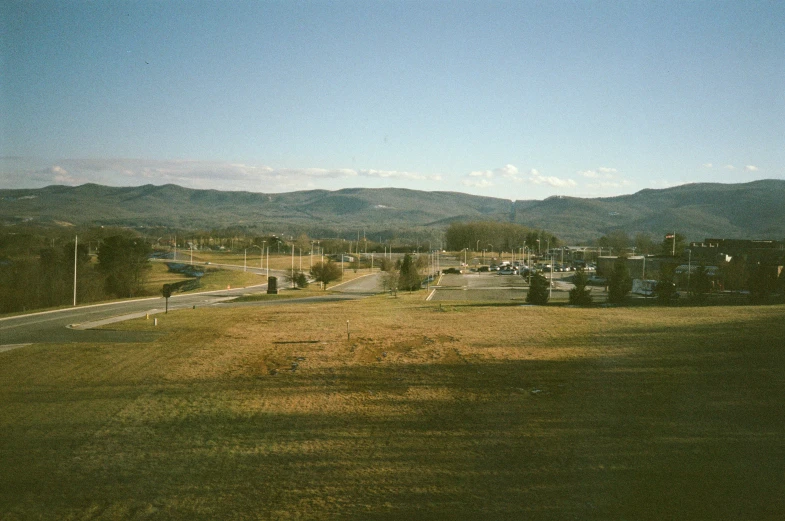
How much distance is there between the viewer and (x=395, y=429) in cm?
1016

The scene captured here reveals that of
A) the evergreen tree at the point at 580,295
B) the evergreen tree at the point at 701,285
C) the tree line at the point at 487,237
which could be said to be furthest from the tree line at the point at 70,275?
the tree line at the point at 487,237

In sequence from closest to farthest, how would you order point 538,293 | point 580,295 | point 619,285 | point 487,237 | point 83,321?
1. point 83,321
2. point 538,293
3. point 580,295
4. point 619,285
5. point 487,237

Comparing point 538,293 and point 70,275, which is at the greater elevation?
point 538,293

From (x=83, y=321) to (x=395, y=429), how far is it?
62.3 feet

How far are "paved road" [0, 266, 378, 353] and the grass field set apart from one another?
178 cm

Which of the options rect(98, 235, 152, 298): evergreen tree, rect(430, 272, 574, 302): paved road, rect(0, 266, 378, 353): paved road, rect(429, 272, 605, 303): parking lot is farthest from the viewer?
rect(98, 235, 152, 298): evergreen tree

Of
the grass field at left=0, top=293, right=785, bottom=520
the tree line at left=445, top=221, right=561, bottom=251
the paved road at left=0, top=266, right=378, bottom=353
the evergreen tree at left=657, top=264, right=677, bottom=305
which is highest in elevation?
the tree line at left=445, top=221, right=561, bottom=251

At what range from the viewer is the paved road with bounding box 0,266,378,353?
1934 cm

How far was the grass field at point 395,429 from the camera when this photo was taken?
24.1ft

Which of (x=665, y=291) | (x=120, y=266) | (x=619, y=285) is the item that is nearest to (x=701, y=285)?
(x=665, y=291)

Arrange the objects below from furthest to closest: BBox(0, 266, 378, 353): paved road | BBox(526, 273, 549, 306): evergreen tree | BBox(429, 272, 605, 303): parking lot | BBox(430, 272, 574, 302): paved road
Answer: BBox(430, 272, 574, 302): paved road, BBox(429, 272, 605, 303): parking lot, BBox(526, 273, 549, 306): evergreen tree, BBox(0, 266, 378, 353): paved road

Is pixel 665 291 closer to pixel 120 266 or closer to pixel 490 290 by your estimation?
pixel 490 290

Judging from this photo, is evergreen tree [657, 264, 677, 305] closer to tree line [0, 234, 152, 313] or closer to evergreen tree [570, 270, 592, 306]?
evergreen tree [570, 270, 592, 306]

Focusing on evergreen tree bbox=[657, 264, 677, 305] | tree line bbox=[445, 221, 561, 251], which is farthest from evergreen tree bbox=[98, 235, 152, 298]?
tree line bbox=[445, 221, 561, 251]
